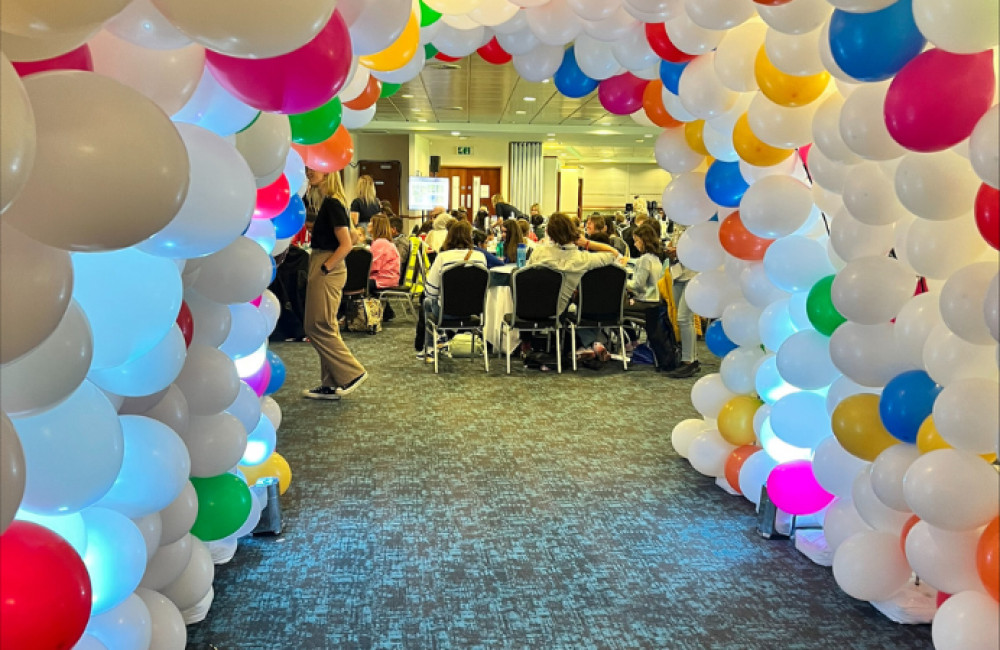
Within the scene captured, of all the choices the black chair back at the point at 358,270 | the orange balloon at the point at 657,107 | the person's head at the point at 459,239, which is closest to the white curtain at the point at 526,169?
the black chair back at the point at 358,270

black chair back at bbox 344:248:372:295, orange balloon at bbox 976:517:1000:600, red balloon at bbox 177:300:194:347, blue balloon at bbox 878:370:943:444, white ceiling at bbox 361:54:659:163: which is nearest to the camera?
orange balloon at bbox 976:517:1000:600

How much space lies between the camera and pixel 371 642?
2.32 meters

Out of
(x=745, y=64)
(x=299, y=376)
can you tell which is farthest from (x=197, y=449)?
(x=299, y=376)

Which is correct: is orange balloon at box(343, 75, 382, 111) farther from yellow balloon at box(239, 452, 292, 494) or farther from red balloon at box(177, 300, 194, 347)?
red balloon at box(177, 300, 194, 347)

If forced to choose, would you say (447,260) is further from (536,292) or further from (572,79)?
(572,79)

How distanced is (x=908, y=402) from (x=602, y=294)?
407 centimetres

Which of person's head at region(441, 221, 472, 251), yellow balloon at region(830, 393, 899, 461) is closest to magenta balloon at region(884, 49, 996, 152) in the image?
yellow balloon at region(830, 393, 899, 461)

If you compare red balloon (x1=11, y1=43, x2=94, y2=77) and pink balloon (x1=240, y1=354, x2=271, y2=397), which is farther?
pink balloon (x1=240, y1=354, x2=271, y2=397)

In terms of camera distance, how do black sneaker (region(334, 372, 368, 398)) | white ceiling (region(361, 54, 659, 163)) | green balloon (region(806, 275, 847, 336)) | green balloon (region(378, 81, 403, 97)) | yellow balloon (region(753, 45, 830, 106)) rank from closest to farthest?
1. yellow balloon (region(753, 45, 830, 106))
2. green balloon (region(806, 275, 847, 336))
3. green balloon (region(378, 81, 403, 97))
4. black sneaker (region(334, 372, 368, 398))
5. white ceiling (region(361, 54, 659, 163))

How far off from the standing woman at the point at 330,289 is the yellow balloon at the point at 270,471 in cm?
163

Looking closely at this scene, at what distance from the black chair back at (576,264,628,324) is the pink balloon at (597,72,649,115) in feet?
6.80

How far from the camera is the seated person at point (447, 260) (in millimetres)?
6062

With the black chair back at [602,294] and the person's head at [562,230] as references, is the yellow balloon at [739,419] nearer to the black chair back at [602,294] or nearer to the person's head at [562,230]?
the black chair back at [602,294]

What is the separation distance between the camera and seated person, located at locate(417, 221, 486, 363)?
19.9 feet
